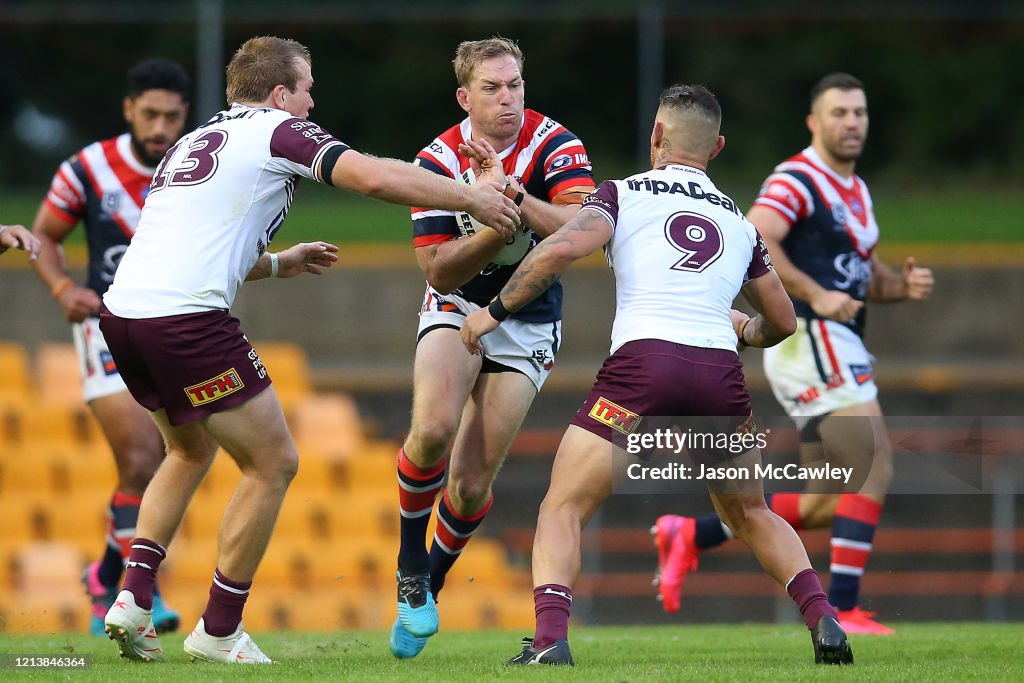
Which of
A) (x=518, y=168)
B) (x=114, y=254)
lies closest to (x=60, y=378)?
(x=114, y=254)

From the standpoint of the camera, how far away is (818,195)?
786 cm

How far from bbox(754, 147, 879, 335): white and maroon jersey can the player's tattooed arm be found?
2.65 meters

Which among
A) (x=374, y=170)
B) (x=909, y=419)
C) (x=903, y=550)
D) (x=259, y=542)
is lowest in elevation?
(x=903, y=550)

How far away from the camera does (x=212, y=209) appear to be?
5539 mm

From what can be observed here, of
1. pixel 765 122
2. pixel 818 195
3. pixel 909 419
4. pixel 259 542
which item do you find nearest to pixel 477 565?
pixel 909 419

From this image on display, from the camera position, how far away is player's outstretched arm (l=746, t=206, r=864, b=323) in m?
7.29

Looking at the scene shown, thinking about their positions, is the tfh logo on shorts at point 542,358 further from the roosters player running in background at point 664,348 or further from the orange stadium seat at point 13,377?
the orange stadium seat at point 13,377

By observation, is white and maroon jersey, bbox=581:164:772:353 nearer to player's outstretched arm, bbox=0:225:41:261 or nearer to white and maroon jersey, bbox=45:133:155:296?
player's outstretched arm, bbox=0:225:41:261

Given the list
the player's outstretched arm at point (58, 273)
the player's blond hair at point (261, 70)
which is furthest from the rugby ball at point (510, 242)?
the player's outstretched arm at point (58, 273)

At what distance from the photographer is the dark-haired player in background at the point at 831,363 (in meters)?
7.66

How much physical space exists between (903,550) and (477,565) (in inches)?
171

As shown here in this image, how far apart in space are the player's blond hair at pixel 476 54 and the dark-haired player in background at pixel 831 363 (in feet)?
6.86

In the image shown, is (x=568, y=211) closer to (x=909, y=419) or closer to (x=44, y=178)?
(x=909, y=419)

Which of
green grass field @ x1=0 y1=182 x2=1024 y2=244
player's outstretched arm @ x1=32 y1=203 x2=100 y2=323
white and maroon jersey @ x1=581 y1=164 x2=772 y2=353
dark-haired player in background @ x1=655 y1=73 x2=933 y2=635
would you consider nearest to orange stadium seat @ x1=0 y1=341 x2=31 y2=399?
green grass field @ x1=0 y1=182 x2=1024 y2=244
